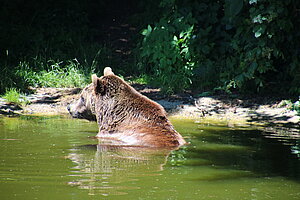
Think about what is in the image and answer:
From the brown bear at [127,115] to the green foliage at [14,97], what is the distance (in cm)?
412

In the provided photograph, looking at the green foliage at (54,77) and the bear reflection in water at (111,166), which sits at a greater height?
the green foliage at (54,77)

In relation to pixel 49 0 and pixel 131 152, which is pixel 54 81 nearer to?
pixel 49 0

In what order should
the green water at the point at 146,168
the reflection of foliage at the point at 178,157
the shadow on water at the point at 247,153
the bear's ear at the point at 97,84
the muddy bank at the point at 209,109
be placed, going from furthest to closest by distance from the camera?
the muddy bank at the point at 209,109
the bear's ear at the point at 97,84
the reflection of foliage at the point at 178,157
the shadow on water at the point at 247,153
the green water at the point at 146,168

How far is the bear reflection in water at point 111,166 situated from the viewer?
192 inches

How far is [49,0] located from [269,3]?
9798 millimetres

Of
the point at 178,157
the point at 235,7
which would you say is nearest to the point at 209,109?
the point at 235,7

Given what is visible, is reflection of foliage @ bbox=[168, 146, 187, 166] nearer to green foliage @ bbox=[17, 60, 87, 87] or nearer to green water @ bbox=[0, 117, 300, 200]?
green water @ bbox=[0, 117, 300, 200]

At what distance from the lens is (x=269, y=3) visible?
11.5 meters

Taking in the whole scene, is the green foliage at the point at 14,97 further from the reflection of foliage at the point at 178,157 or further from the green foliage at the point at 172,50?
the reflection of foliage at the point at 178,157

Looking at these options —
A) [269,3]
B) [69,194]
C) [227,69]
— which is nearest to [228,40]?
[227,69]

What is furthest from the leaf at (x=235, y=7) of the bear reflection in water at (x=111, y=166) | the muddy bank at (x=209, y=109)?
the bear reflection in water at (x=111, y=166)

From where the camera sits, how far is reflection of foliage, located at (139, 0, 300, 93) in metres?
11.4

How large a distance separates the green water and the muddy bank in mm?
2052

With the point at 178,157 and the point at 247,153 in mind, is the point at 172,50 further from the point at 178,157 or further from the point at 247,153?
the point at 178,157
